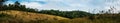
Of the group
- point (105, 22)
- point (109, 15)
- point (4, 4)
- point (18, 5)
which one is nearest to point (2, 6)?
point (4, 4)

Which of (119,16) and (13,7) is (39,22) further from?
(13,7)

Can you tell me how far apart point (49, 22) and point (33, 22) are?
0.60 metres

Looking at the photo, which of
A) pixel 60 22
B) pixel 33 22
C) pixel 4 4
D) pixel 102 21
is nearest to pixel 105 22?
pixel 102 21

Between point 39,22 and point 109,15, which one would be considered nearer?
point 39,22

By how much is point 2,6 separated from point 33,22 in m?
11.0

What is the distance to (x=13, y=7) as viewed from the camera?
934 inches

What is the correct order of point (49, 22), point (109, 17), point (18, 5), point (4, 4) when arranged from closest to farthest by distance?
point (49, 22)
point (109, 17)
point (4, 4)
point (18, 5)

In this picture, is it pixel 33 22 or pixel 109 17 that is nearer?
pixel 33 22

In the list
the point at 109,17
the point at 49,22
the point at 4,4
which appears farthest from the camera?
the point at 4,4

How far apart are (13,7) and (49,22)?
12.3 m

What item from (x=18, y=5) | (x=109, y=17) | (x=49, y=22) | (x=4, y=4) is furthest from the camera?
(x=18, y=5)

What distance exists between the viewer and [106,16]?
1358cm

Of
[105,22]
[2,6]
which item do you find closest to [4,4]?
[2,6]

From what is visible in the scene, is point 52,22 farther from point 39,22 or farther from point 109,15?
point 109,15
